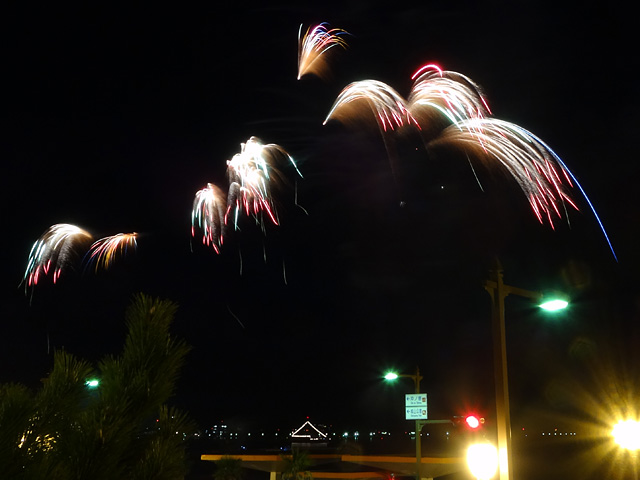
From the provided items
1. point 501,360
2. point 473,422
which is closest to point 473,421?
point 473,422

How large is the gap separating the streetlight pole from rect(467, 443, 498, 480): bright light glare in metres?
0.32

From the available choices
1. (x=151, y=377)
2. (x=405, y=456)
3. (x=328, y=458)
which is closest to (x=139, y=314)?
(x=151, y=377)

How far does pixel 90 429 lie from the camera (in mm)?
2279

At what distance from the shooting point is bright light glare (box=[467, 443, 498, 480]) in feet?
38.5

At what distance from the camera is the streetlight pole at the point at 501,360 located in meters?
11.2

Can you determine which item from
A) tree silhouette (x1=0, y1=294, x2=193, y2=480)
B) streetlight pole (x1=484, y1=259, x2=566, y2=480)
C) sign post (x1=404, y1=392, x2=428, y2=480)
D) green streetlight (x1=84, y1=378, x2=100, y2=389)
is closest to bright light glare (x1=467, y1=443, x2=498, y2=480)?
streetlight pole (x1=484, y1=259, x2=566, y2=480)

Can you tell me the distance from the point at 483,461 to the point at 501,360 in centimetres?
190

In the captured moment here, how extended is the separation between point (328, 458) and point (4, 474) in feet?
155

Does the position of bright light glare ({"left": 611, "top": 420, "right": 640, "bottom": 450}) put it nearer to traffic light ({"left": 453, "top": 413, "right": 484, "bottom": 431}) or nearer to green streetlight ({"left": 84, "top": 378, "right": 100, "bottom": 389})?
traffic light ({"left": 453, "top": 413, "right": 484, "bottom": 431})

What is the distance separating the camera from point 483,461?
465 inches

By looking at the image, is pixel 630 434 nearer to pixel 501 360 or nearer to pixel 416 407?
pixel 501 360

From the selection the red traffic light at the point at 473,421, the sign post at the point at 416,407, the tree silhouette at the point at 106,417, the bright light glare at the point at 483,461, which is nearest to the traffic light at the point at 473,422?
the red traffic light at the point at 473,421

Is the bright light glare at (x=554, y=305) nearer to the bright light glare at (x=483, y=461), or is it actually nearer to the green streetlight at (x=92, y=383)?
the bright light glare at (x=483, y=461)

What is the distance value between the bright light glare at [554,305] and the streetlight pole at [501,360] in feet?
0.57
